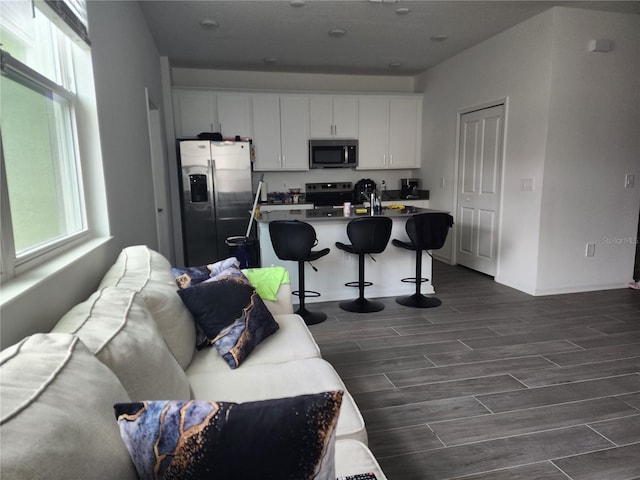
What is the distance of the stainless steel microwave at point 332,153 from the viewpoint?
599 cm

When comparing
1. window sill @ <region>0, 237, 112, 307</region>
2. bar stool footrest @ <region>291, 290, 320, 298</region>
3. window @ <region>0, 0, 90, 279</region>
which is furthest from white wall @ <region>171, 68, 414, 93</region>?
window sill @ <region>0, 237, 112, 307</region>

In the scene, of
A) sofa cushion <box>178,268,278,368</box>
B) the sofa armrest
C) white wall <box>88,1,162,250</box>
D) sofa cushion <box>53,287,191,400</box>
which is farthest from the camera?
the sofa armrest

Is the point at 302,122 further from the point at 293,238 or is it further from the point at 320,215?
the point at 293,238

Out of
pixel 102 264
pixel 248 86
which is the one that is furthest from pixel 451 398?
pixel 248 86

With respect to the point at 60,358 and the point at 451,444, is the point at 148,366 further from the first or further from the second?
the point at 451,444

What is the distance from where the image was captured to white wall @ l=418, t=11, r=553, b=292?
3.99 meters

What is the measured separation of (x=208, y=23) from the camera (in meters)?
3.97

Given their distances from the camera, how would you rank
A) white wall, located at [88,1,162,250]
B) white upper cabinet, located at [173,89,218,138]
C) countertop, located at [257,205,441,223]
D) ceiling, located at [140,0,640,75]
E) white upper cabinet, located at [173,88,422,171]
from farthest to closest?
white upper cabinet, located at [173,88,422,171] < white upper cabinet, located at [173,89,218,138] < countertop, located at [257,205,441,223] < ceiling, located at [140,0,640,75] < white wall, located at [88,1,162,250]

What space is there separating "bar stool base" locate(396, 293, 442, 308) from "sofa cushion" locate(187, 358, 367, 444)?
233 centimetres

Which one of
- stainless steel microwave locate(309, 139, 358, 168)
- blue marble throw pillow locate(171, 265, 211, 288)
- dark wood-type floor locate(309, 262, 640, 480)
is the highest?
stainless steel microwave locate(309, 139, 358, 168)

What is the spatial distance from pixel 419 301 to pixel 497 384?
1.53 meters

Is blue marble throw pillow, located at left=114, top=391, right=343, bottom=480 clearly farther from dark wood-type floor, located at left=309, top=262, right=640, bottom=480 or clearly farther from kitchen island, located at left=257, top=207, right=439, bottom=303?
kitchen island, located at left=257, top=207, right=439, bottom=303

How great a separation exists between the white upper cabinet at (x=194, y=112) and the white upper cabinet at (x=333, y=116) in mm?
1436

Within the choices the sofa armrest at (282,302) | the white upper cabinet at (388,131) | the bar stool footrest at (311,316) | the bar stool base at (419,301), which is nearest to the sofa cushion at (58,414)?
the sofa armrest at (282,302)
